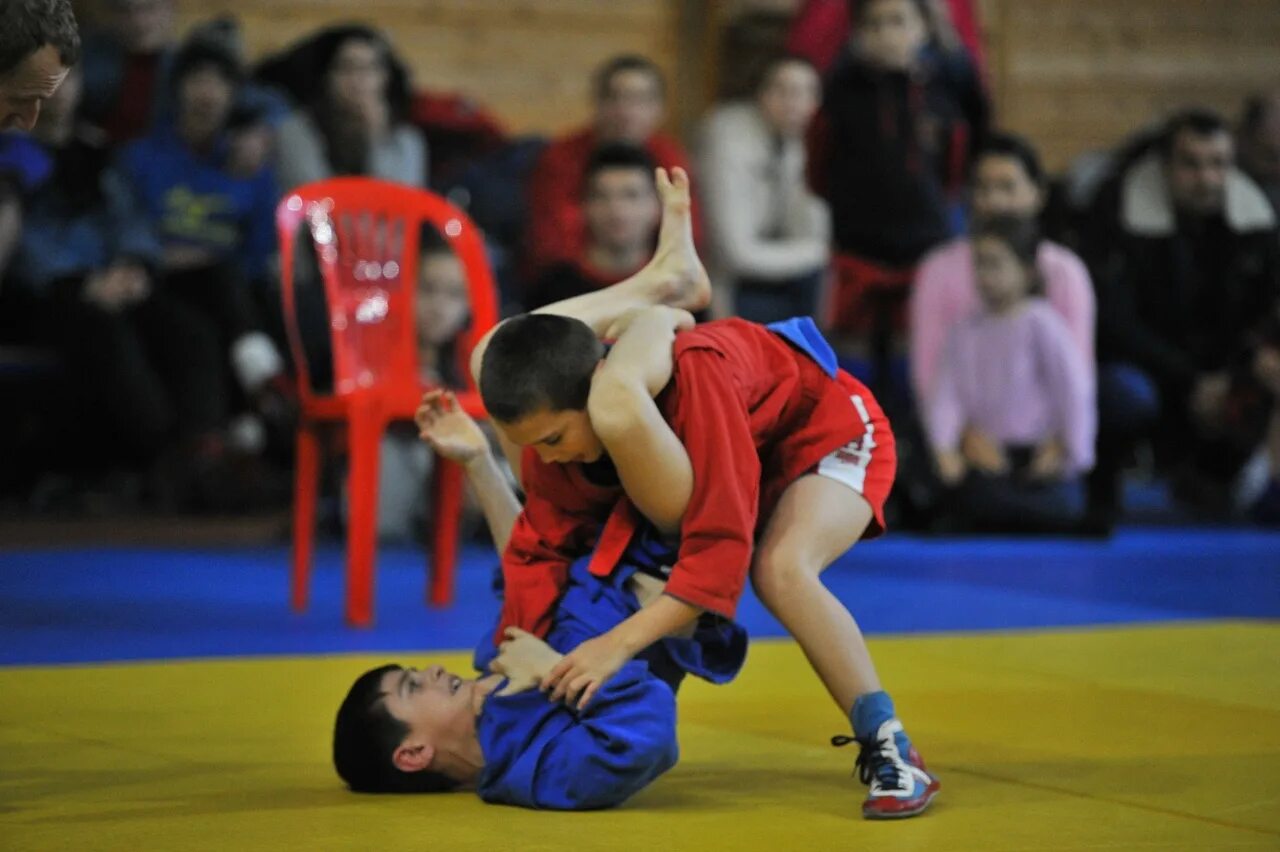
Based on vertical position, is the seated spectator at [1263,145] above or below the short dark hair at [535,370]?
above

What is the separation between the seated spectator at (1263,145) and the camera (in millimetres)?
8859

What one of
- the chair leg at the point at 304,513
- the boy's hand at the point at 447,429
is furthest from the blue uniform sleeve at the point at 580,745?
the chair leg at the point at 304,513

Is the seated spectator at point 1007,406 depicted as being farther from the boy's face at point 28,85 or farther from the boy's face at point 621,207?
the boy's face at point 28,85

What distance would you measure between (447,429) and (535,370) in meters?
0.68

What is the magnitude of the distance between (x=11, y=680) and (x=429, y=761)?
1494mm

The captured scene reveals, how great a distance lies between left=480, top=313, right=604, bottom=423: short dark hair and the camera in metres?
2.84

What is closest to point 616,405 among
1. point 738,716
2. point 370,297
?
point 738,716

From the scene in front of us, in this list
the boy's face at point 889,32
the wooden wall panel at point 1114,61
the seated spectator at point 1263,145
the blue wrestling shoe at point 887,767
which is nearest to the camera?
the blue wrestling shoe at point 887,767

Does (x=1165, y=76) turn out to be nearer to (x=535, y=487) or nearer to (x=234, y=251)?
(x=234, y=251)

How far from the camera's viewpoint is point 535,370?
9.32 feet

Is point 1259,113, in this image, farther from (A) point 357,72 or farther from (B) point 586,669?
(B) point 586,669

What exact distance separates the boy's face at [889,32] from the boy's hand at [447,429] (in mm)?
4788

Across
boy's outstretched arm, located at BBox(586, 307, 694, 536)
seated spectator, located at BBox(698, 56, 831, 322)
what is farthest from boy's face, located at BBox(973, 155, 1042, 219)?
boy's outstretched arm, located at BBox(586, 307, 694, 536)

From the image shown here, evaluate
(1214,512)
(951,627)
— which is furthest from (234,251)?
(1214,512)
